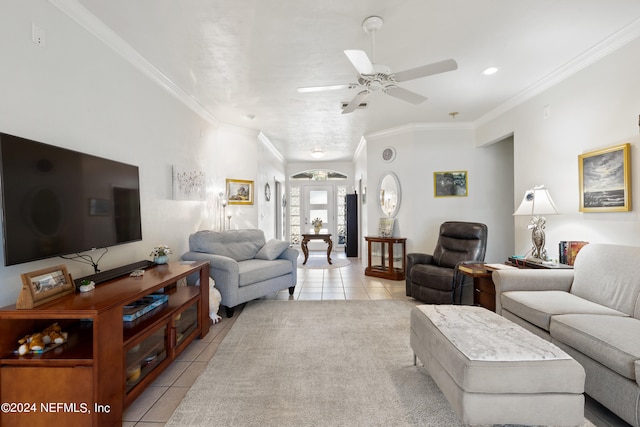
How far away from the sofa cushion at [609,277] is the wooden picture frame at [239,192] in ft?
14.8

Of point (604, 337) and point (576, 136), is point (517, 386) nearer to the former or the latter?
point (604, 337)

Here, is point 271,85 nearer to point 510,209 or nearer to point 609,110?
point 609,110

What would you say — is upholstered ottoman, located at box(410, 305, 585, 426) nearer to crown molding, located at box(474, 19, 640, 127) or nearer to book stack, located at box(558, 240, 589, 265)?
book stack, located at box(558, 240, 589, 265)

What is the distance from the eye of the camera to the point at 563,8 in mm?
2115

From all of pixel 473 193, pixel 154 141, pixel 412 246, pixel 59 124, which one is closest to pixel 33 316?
pixel 59 124

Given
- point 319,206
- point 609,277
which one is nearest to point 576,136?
point 609,277

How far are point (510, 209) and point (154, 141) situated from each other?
17.4 feet

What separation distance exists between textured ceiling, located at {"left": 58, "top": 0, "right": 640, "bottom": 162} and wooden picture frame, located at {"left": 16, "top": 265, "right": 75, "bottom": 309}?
1.84m

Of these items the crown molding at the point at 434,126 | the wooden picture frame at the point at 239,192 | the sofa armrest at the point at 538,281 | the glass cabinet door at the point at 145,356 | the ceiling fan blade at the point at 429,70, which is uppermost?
the crown molding at the point at 434,126

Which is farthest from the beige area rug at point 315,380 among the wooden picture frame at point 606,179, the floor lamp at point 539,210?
the wooden picture frame at point 606,179

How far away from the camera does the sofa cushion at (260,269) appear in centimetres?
346

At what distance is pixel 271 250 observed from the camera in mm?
4148

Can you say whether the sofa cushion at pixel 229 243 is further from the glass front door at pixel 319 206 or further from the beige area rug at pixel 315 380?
the glass front door at pixel 319 206

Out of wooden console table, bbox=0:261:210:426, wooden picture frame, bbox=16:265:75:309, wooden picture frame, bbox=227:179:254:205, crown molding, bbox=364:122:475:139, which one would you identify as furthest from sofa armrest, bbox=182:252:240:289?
crown molding, bbox=364:122:475:139
